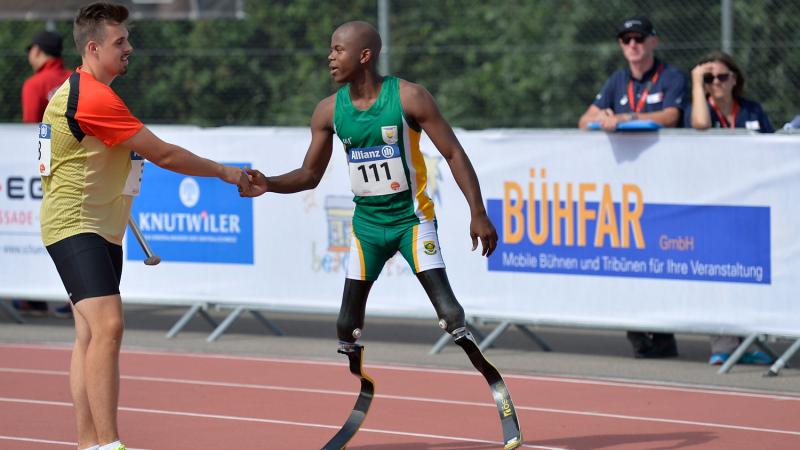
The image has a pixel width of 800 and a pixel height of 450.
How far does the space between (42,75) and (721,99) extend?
589 centimetres

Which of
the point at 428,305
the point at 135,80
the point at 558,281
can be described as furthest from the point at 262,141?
the point at 135,80

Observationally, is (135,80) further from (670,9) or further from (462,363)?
(462,363)

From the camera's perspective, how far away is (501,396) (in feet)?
22.4

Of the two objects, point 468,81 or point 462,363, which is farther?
point 468,81

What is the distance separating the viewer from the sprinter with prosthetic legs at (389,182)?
665 cm

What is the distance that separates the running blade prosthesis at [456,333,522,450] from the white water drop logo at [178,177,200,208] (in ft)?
14.0

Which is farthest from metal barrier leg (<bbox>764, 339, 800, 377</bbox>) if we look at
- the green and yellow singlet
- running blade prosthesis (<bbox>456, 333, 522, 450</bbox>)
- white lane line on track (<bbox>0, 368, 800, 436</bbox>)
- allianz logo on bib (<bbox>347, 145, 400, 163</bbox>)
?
allianz logo on bib (<bbox>347, 145, 400, 163</bbox>)

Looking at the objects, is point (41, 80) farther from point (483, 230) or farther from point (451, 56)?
point (451, 56)

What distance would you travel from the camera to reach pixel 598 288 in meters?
9.35

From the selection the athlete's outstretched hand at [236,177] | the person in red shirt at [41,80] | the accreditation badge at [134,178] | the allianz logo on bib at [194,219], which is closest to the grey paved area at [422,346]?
the person in red shirt at [41,80]

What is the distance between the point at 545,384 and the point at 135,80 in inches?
505

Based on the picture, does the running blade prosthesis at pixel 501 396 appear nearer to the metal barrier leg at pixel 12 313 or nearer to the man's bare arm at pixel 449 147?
the man's bare arm at pixel 449 147

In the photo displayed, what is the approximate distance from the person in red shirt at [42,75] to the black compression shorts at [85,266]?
613 cm

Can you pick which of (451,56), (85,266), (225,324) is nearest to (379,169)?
(85,266)
